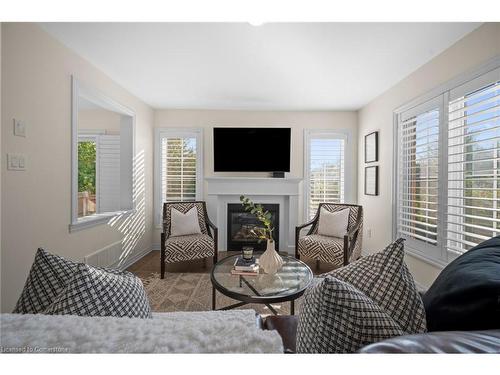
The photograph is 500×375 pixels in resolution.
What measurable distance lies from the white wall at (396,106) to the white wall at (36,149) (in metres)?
3.56

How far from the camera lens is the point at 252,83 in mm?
2914

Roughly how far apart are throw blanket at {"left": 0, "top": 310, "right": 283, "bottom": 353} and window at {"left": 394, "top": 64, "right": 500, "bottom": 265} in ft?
7.13

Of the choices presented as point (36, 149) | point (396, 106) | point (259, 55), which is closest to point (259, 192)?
point (259, 55)

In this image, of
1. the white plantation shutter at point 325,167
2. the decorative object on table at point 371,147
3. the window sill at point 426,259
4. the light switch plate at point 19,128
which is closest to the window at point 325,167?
the white plantation shutter at point 325,167

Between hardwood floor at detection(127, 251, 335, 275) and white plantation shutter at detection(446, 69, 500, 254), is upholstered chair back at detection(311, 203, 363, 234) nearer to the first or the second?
hardwood floor at detection(127, 251, 335, 275)

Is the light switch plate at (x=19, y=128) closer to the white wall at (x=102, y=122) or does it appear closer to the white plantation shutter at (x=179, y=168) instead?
the white plantation shutter at (x=179, y=168)

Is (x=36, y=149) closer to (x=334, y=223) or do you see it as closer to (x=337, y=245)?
(x=337, y=245)

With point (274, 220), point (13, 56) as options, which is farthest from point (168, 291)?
point (13, 56)

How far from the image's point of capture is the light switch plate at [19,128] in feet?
5.71

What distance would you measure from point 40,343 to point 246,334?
1.56 ft

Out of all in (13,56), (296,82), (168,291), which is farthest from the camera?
(296,82)

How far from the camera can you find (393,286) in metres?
0.84

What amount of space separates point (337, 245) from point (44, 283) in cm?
281
